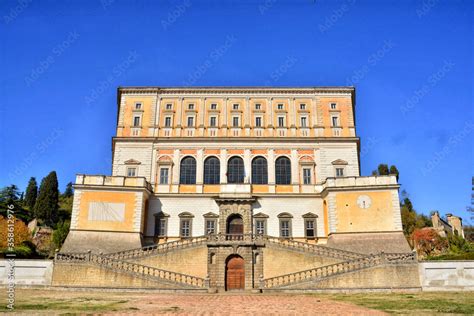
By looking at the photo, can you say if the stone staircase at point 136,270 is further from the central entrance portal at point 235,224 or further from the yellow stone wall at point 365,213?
the yellow stone wall at point 365,213

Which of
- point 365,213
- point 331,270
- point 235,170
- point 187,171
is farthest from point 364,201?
point 187,171

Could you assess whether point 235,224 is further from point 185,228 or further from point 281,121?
point 281,121

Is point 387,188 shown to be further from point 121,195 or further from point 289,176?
point 121,195

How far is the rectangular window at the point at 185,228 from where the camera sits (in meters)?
33.8

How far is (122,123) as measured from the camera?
3769 cm

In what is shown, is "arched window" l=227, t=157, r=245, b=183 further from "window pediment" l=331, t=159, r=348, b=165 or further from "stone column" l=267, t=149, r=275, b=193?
"window pediment" l=331, t=159, r=348, b=165

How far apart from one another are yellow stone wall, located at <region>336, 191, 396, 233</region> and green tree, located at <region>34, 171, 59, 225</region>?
42568mm

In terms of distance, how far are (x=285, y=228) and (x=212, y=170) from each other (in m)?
8.20

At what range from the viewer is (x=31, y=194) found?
6225 centimetres

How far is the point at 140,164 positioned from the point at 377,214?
20.4 m

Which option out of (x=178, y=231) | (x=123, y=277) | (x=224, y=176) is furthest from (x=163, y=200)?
(x=123, y=277)

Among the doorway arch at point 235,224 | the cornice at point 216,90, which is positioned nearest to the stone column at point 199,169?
the doorway arch at point 235,224

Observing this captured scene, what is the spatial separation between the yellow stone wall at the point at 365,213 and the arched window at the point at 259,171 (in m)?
6.90

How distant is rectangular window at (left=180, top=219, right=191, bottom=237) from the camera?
111ft
